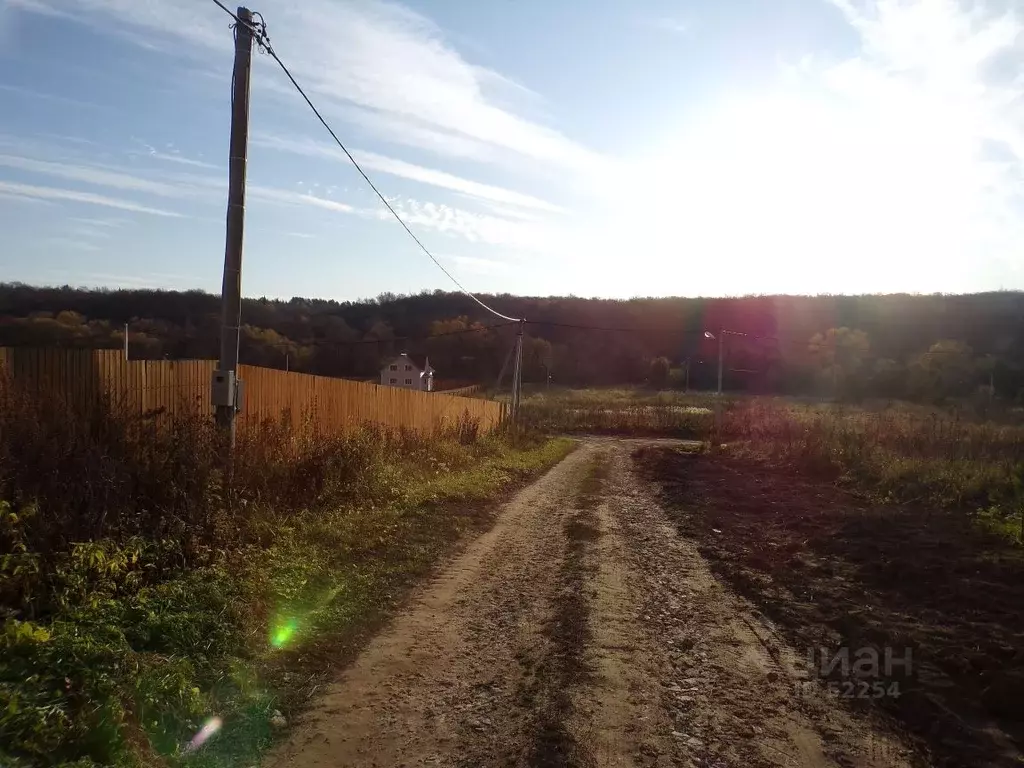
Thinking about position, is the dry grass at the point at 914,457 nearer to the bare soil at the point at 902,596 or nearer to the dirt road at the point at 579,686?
the bare soil at the point at 902,596

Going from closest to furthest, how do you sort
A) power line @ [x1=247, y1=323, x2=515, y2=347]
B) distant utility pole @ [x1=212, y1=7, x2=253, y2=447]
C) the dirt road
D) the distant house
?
the dirt road, distant utility pole @ [x1=212, y1=7, x2=253, y2=447], power line @ [x1=247, y1=323, x2=515, y2=347], the distant house

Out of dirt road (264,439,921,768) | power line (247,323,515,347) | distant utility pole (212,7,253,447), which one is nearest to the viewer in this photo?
dirt road (264,439,921,768)

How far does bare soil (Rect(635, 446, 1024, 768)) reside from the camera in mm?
4605

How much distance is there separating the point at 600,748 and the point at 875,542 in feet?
22.3

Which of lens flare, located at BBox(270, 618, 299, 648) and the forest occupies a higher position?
the forest

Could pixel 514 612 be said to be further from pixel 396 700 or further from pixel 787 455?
pixel 787 455

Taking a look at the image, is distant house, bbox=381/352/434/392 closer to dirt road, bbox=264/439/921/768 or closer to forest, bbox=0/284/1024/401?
forest, bbox=0/284/1024/401

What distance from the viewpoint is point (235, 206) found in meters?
8.30

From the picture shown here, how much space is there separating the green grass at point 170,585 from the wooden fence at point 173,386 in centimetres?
43

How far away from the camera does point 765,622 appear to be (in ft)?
21.3

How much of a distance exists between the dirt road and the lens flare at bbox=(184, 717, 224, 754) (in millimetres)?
416

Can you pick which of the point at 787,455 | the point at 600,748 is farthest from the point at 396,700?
the point at 787,455

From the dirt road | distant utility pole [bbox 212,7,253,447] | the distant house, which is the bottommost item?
the distant house

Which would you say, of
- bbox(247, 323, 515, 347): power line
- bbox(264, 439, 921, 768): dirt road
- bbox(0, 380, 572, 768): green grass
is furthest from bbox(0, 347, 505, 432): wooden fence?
bbox(247, 323, 515, 347): power line
